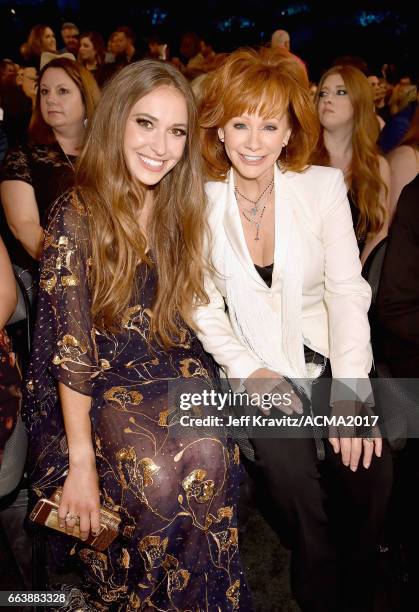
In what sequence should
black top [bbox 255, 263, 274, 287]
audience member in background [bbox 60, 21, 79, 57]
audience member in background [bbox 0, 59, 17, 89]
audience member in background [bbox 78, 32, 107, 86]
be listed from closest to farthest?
black top [bbox 255, 263, 274, 287], audience member in background [bbox 0, 59, 17, 89], audience member in background [bbox 78, 32, 107, 86], audience member in background [bbox 60, 21, 79, 57]

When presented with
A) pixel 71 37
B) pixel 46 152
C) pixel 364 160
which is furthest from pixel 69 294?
pixel 71 37

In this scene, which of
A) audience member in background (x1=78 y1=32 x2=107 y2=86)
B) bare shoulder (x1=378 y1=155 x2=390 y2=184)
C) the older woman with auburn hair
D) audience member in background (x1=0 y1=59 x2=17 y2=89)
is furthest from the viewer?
audience member in background (x1=78 y1=32 x2=107 y2=86)

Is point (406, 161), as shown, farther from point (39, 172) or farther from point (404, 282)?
point (39, 172)

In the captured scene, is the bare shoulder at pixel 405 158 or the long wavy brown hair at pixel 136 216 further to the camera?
the bare shoulder at pixel 405 158

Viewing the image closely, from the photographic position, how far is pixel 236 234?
2016mm

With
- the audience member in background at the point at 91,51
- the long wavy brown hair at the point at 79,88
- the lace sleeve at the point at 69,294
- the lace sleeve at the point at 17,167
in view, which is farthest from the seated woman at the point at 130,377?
the audience member in background at the point at 91,51

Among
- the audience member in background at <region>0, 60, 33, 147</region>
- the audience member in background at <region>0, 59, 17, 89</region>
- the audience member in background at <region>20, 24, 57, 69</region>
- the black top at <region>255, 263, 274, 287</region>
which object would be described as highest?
the audience member in background at <region>20, 24, 57, 69</region>

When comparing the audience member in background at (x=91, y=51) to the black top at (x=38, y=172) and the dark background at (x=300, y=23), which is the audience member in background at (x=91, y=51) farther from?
the dark background at (x=300, y=23)

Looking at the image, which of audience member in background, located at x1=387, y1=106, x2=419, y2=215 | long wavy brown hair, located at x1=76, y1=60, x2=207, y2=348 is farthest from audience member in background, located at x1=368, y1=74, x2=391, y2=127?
long wavy brown hair, located at x1=76, y1=60, x2=207, y2=348

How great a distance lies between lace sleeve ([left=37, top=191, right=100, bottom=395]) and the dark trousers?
590 mm

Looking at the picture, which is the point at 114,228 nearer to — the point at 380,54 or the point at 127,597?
the point at 127,597

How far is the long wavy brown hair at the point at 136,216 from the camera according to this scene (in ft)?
5.71

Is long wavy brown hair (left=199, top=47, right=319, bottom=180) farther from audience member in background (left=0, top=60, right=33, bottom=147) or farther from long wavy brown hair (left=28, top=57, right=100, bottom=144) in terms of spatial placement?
audience member in background (left=0, top=60, right=33, bottom=147)

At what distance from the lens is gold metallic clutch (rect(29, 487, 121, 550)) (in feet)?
5.08
